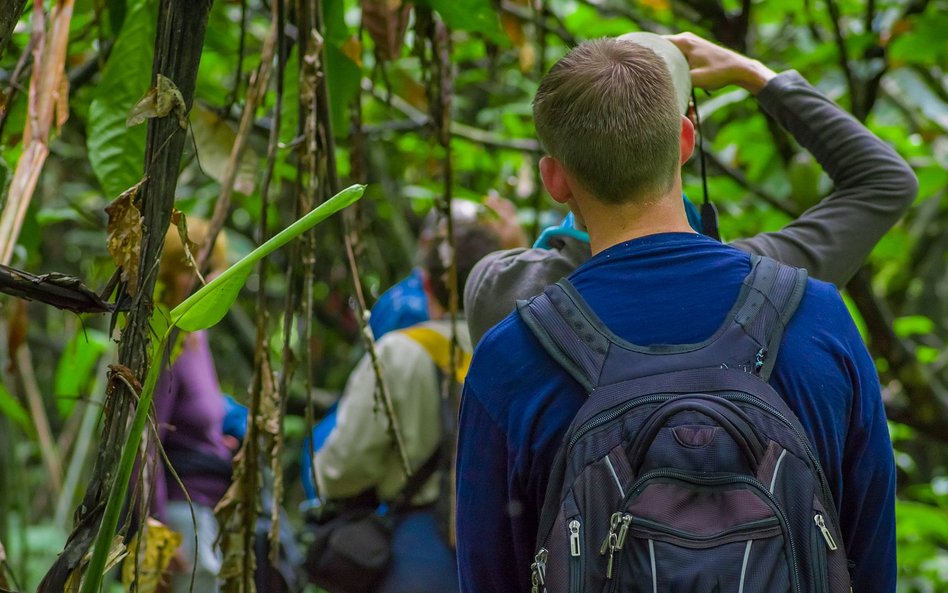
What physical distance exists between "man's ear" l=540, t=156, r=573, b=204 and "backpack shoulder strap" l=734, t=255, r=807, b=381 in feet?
0.84

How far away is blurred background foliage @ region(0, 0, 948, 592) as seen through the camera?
1958 mm

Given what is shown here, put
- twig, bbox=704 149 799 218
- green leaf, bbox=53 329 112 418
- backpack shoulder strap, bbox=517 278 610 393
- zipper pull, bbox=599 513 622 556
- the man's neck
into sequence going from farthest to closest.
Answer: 1. green leaf, bbox=53 329 112 418
2. twig, bbox=704 149 799 218
3. the man's neck
4. backpack shoulder strap, bbox=517 278 610 393
5. zipper pull, bbox=599 513 622 556

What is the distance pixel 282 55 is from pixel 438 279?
1.18m

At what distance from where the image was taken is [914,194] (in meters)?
1.67

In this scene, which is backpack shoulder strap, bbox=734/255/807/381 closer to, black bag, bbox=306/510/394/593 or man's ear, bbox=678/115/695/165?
man's ear, bbox=678/115/695/165

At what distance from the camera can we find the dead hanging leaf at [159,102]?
1265 millimetres

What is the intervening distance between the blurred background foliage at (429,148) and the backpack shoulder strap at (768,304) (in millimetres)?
666

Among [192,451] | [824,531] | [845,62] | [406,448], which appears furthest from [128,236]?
[845,62]

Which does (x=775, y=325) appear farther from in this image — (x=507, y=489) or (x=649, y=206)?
(x=507, y=489)

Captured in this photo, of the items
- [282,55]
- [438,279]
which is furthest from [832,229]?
[438,279]

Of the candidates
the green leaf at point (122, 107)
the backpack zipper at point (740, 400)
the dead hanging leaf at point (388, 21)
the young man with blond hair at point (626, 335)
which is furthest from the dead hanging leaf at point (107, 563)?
the dead hanging leaf at point (388, 21)

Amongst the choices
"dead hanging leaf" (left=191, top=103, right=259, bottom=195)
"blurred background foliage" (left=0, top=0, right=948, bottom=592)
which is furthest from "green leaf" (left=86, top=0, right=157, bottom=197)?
"dead hanging leaf" (left=191, top=103, right=259, bottom=195)

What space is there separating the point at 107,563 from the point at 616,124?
2.54 feet

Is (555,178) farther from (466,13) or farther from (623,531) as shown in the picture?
(466,13)
